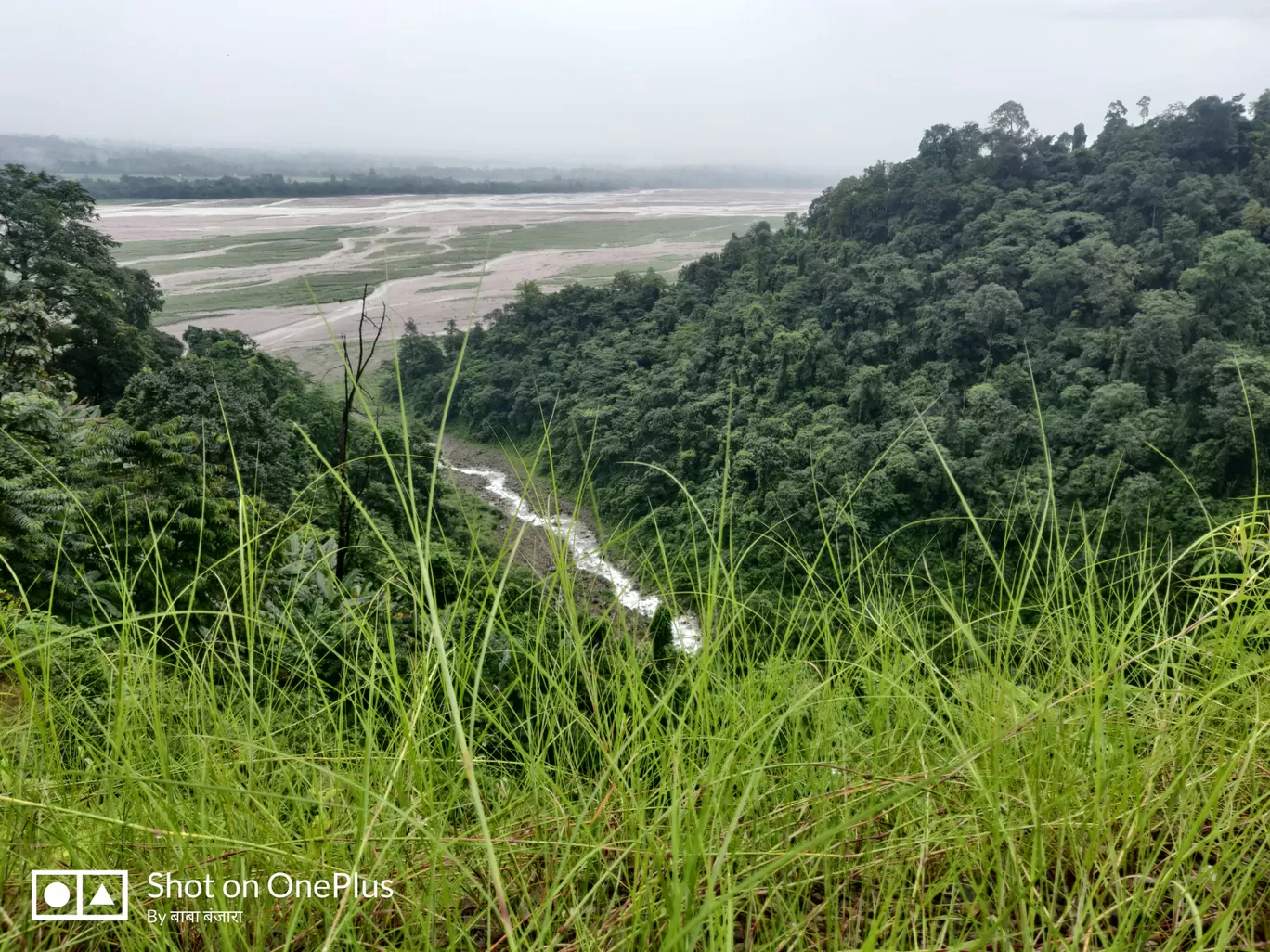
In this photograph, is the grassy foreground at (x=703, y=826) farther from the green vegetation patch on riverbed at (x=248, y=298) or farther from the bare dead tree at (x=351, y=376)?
the green vegetation patch on riverbed at (x=248, y=298)

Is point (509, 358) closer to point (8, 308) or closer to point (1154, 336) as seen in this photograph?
point (8, 308)

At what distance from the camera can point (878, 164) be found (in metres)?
26.2

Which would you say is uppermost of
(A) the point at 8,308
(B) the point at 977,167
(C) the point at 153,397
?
(B) the point at 977,167

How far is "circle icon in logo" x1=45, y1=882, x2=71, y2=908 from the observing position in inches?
22.3

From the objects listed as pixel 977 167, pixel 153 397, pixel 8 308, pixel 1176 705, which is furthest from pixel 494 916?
pixel 977 167

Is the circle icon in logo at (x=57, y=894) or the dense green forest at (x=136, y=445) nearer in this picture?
the circle icon in logo at (x=57, y=894)

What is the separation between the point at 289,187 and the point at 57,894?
30975 millimetres

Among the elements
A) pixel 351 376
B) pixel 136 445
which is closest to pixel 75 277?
pixel 136 445

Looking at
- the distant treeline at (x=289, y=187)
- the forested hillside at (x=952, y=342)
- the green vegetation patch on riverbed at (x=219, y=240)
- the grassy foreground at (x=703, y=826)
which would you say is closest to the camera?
the grassy foreground at (x=703, y=826)

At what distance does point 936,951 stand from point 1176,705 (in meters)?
0.55

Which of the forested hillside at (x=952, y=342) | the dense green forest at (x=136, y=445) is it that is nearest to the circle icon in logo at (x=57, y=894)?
the dense green forest at (x=136, y=445)

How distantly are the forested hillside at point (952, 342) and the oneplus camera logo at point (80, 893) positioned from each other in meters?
10.5

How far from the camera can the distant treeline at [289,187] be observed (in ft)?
76.2

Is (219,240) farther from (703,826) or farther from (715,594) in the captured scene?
(703,826)
